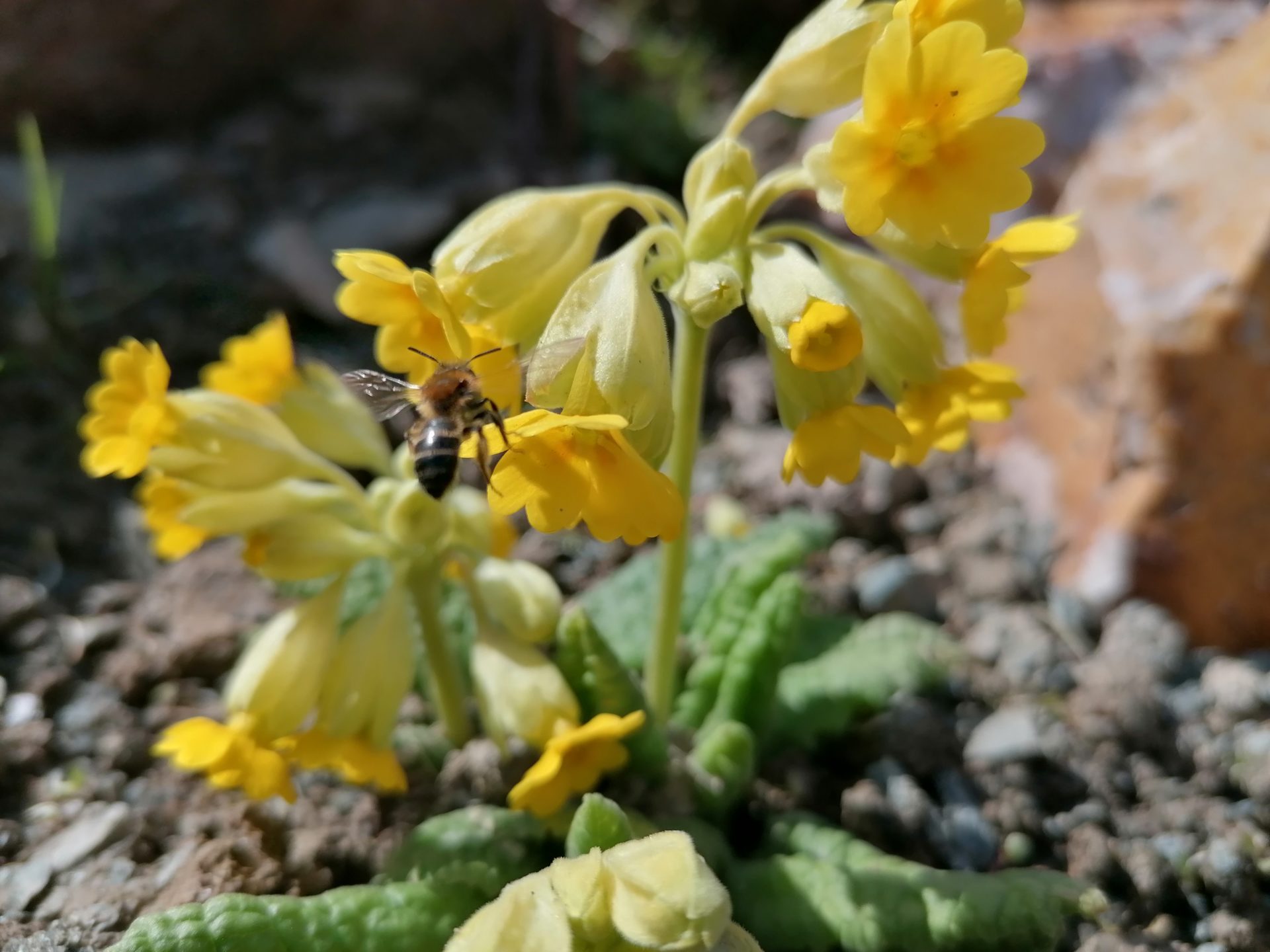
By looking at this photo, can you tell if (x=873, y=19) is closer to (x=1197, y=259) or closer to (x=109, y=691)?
(x=1197, y=259)

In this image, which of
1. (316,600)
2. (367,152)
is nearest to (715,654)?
(316,600)

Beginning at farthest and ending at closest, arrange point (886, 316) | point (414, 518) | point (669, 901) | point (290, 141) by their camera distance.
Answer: point (290, 141) < point (414, 518) < point (886, 316) < point (669, 901)

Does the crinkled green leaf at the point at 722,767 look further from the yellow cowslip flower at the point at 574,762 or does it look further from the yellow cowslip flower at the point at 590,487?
the yellow cowslip flower at the point at 590,487

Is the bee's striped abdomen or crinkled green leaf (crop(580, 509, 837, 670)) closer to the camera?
the bee's striped abdomen

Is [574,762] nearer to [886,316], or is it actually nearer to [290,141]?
[886,316]

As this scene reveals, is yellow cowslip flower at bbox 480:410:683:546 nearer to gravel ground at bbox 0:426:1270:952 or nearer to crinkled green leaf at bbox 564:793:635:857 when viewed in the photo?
crinkled green leaf at bbox 564:793:635:857

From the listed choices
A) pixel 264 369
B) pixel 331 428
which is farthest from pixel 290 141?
pixel 331 428

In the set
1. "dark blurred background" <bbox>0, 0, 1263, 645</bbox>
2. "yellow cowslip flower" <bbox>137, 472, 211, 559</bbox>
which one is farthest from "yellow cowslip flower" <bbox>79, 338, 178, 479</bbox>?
"dark blurred background" <bbox>0, 0, 1263, 645</bbox>
